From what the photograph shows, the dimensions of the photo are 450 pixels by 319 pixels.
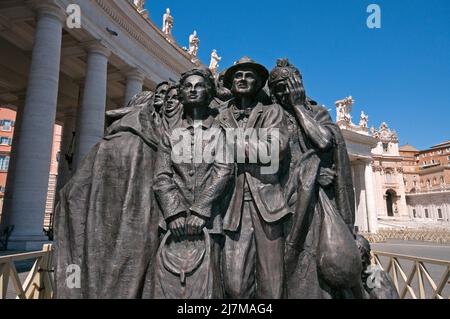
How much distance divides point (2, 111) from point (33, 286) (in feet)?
176

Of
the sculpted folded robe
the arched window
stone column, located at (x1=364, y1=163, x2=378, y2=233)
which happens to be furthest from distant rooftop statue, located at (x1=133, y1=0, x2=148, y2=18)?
the arched window

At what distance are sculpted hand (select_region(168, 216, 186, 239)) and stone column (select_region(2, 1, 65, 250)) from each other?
478 inches

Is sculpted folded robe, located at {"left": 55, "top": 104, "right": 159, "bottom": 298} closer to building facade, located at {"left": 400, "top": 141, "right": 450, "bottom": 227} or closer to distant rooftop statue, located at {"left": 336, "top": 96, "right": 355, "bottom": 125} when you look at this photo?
distant rooftop statue, located at {"left": 336, "top": 96, "right": 355, "bottom": 125}

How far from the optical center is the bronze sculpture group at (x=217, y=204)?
9.11 ft

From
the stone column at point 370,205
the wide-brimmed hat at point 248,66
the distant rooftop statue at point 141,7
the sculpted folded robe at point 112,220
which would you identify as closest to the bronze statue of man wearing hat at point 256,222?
the wide-brimmed hat at point 248,66

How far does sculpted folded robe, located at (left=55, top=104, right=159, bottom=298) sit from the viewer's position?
2.88 metres

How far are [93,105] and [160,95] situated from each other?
15122 millimetres

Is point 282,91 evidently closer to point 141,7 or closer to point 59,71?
point 59,71

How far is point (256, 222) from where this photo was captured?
295 centimetres

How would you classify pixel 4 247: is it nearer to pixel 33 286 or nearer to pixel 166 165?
pixel 33 286

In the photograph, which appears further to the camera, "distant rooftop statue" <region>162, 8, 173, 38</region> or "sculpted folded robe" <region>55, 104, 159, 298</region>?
"distant rooftop statue" <region>162, 8, 173, 38</region>

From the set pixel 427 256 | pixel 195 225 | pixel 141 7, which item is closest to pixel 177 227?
pixel 195 225

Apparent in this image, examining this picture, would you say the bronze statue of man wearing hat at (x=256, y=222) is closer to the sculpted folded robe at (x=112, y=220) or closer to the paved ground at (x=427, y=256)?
the sculpted folded robe at (x=112, y=220)
